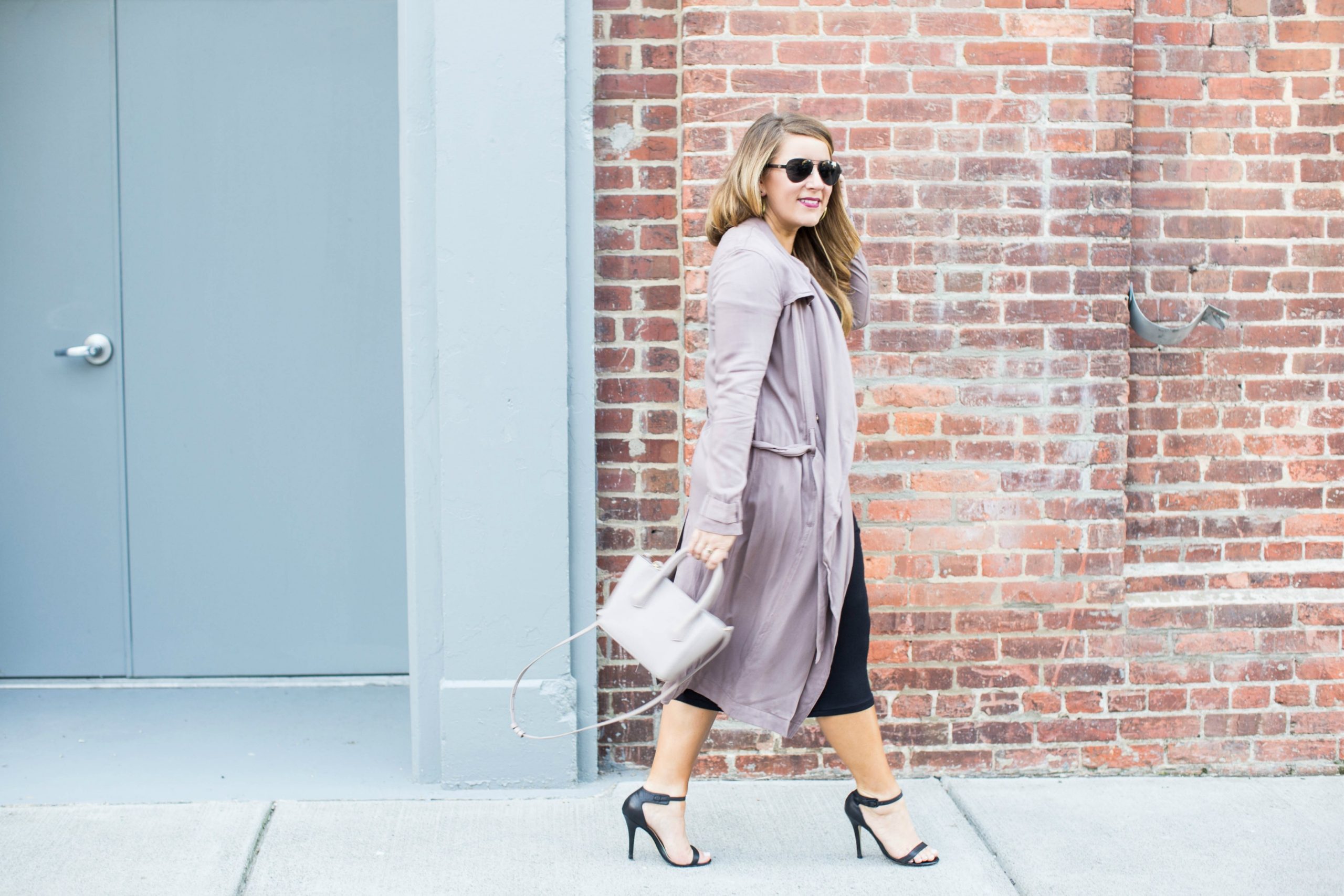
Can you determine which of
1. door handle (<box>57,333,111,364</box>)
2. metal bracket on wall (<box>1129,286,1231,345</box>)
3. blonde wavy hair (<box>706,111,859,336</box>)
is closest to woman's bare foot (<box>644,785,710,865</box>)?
blonde wavy hair (<box>706,111,859,336</box>)

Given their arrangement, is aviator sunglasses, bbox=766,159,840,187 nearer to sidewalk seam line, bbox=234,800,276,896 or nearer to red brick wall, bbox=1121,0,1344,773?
red brick wall, bbox=1121,0,1344,773

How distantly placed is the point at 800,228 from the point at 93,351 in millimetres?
2647

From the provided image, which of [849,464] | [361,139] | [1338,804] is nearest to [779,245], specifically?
[849,464]

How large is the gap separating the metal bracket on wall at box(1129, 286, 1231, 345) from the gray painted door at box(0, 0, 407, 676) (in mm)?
2459

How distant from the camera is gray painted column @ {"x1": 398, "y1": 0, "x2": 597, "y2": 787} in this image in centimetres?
349

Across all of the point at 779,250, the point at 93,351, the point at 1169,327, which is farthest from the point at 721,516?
the point at 93,351

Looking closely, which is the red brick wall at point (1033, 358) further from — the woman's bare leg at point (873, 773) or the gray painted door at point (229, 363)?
the gray painted door at point (229, 363)

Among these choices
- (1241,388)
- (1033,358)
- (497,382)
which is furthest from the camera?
(1241,388)

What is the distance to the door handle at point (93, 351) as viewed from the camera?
4.39 meters

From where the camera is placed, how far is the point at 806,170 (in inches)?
116

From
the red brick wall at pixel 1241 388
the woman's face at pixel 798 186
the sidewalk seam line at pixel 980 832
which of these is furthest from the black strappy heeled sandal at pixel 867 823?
the woman's face at pixel 798 186

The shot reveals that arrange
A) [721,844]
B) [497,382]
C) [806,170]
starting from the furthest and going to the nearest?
[497,382] < [721,844] < [806,170]

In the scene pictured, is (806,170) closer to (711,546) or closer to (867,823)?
(711,546)

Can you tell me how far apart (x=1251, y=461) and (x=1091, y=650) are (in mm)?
767
